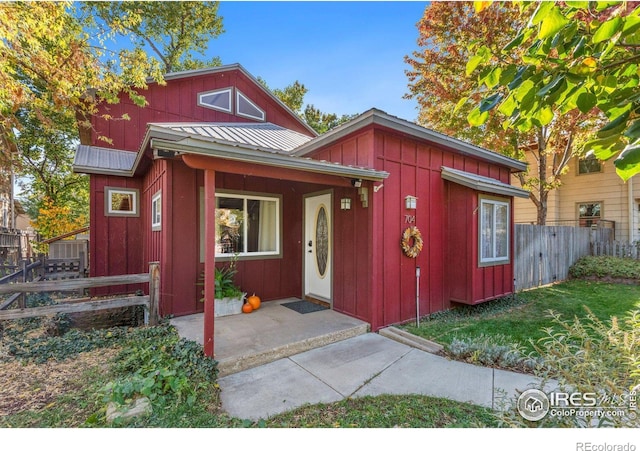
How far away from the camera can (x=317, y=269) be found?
19.5 ft

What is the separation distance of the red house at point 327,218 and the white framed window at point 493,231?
1.6 inches

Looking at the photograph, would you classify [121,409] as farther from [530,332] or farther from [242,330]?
[530,332]

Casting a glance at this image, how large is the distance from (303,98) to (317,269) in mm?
15046

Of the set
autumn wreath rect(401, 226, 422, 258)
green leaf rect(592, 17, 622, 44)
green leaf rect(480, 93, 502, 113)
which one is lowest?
autumn wreath rect(401, 226, 422, 258)

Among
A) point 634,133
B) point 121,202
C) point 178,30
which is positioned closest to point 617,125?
point 634,133

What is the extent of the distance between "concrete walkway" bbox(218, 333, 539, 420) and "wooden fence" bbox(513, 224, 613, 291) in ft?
18.5

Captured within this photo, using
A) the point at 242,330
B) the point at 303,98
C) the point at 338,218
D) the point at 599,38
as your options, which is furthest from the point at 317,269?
the point at 303,98

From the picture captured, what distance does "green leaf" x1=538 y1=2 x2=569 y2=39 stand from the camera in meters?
1.40

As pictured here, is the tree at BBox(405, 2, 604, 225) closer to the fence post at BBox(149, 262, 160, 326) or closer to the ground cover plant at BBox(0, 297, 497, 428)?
the ground cover plant at BBox(0, 297, 497, 428)

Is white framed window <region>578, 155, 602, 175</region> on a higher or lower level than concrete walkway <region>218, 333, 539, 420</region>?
higher

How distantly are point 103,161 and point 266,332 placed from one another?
5.99 metres

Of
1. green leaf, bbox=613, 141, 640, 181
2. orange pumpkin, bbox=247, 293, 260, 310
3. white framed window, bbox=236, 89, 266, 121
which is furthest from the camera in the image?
white framed window, bbox=236, 89, 266, 121

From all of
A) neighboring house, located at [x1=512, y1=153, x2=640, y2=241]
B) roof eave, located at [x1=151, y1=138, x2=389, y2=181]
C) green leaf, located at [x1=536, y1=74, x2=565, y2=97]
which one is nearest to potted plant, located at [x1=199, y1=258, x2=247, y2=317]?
roof eave, located at [x1=151, y1=138, x2=389, y2=181]

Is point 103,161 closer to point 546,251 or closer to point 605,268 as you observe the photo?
point 546,251
